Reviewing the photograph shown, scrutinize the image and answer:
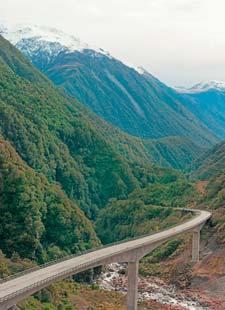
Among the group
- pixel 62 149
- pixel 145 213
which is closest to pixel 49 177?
pixel 62 149

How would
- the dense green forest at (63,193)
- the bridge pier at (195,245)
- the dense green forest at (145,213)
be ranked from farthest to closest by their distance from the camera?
the dense green forest at (145,213)
the bridge pier at (195,245)
the dense green forest at (63,193)

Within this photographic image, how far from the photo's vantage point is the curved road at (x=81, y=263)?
181ft

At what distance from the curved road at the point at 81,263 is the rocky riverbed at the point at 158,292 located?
8.22 meters

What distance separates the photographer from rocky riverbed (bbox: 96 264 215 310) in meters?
90.4

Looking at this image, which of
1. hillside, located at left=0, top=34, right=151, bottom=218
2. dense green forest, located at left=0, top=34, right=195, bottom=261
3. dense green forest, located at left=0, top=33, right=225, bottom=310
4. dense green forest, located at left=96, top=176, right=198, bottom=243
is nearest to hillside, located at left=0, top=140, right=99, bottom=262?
dense green forest, located at left=0, top=34, right=195, bottom=261

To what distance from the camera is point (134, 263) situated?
272 ft

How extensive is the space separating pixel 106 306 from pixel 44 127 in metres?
97.1

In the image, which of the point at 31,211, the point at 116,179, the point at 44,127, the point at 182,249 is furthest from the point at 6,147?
the point at 116,179

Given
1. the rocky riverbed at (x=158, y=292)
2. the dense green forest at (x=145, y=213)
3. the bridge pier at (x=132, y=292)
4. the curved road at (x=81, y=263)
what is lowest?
the dense green forest at (x=145, y=213)

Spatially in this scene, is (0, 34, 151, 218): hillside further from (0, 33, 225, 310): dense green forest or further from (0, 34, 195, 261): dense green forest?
(0, 33, 225, 310): dense green forest

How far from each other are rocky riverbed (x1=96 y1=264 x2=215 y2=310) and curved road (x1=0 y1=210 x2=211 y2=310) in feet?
27.0

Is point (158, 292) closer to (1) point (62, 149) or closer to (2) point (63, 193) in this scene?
(2) point (63, 193)

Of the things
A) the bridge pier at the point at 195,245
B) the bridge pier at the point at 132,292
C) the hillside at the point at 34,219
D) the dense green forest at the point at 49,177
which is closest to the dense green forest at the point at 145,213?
the dense green forest at the point at 49,177

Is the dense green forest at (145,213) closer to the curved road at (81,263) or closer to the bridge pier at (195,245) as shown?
the bridge pier at (195,245)
